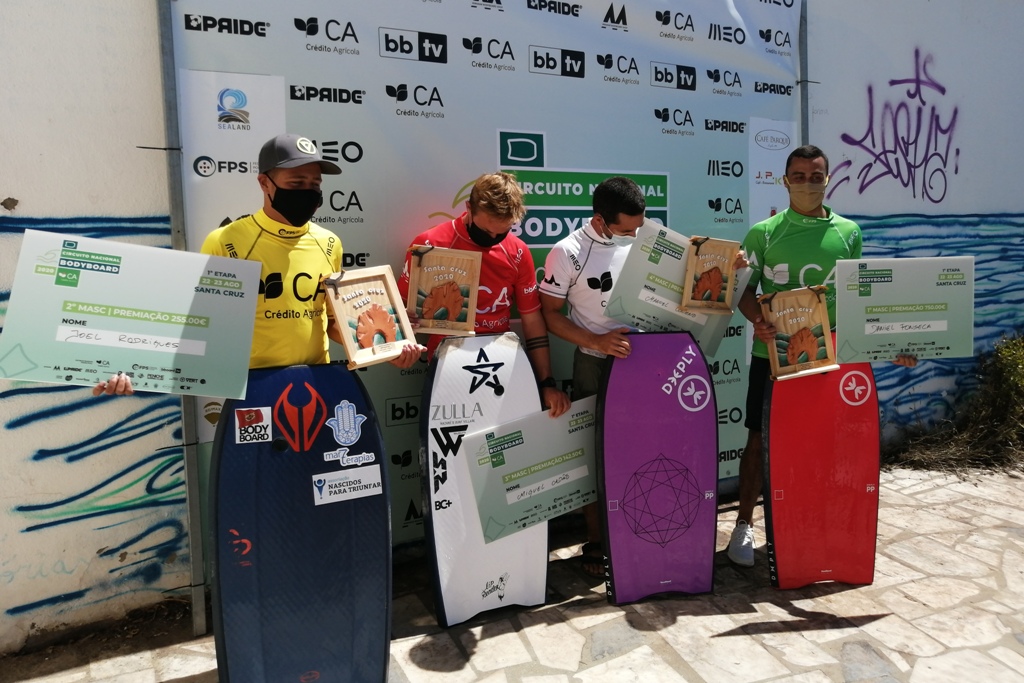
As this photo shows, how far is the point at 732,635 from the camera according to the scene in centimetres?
278

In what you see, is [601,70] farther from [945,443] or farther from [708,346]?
[945,443]

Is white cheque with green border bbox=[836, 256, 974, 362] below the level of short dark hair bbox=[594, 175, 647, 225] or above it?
below

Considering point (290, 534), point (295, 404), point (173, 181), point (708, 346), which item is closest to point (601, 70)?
point (708, 346)

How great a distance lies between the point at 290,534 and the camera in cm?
236

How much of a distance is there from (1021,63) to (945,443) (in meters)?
2.79

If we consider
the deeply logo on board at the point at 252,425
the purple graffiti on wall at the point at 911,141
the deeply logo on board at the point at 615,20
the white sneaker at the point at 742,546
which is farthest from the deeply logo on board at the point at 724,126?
the deeply logo on board at the point at 252,425

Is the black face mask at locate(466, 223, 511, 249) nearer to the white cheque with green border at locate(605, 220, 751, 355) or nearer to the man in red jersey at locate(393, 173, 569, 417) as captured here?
the man in red jersey at locate(393, 173, 569, 417)

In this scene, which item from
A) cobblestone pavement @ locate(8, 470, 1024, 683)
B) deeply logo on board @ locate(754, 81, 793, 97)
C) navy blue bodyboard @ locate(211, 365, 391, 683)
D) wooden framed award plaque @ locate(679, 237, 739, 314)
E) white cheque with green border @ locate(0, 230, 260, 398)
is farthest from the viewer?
deeply logo on board @ locate(754, 81, 793, 97)

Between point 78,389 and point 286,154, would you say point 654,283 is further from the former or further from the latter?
point 78,389

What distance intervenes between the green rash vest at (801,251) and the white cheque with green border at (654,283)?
20cm

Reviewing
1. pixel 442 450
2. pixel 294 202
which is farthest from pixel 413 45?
pixel 442 450

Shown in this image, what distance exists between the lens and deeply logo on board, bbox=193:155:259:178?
2832 mm

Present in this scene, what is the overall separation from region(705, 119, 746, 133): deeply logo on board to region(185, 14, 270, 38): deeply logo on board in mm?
2320

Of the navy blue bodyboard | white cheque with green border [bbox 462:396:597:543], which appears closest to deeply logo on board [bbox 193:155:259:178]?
the navy blue bodyboard
